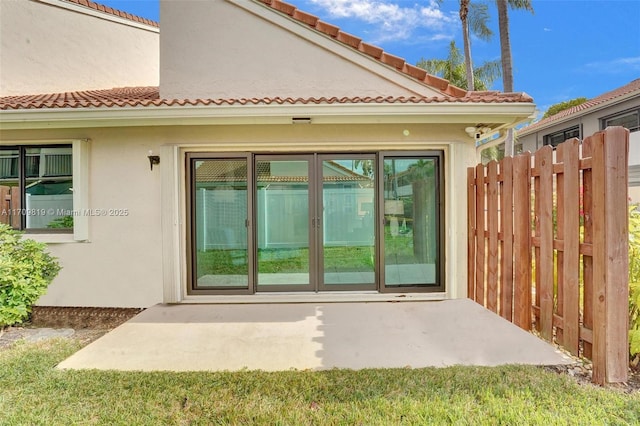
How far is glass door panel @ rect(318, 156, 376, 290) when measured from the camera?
7094 millimetres

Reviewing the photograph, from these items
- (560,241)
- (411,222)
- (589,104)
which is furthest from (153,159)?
(589,104)

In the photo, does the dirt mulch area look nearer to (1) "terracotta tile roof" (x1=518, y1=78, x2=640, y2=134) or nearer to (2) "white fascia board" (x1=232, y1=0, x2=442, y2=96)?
(2) "white fascia board" (x1=232, y1=0, x2=442, y2=96)

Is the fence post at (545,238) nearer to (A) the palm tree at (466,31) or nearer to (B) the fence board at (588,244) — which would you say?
(B) the fence board at (588,244)

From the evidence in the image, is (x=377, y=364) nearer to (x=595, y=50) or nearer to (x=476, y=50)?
(x=476, y=50)

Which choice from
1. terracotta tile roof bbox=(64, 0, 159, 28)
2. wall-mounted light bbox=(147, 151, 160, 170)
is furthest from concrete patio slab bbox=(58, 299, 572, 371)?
terracotta tile roof bbox=(64, 0, 159, 28)

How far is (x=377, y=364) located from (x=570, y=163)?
138 inches

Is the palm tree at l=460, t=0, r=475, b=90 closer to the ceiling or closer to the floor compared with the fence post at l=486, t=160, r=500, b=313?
closer to the ceiling

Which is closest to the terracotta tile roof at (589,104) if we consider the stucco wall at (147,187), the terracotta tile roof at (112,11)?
the stucco wall at (147,187)

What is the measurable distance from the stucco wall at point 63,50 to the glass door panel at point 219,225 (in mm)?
6938

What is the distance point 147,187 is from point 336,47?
207 inches

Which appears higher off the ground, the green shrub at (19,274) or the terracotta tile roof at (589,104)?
the terracotta tile roof at (589,104)

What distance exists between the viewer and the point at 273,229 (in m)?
7.13

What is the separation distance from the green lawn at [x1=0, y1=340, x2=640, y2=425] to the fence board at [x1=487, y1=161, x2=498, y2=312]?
2093 millimetres

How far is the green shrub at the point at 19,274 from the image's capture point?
17.8 ft
